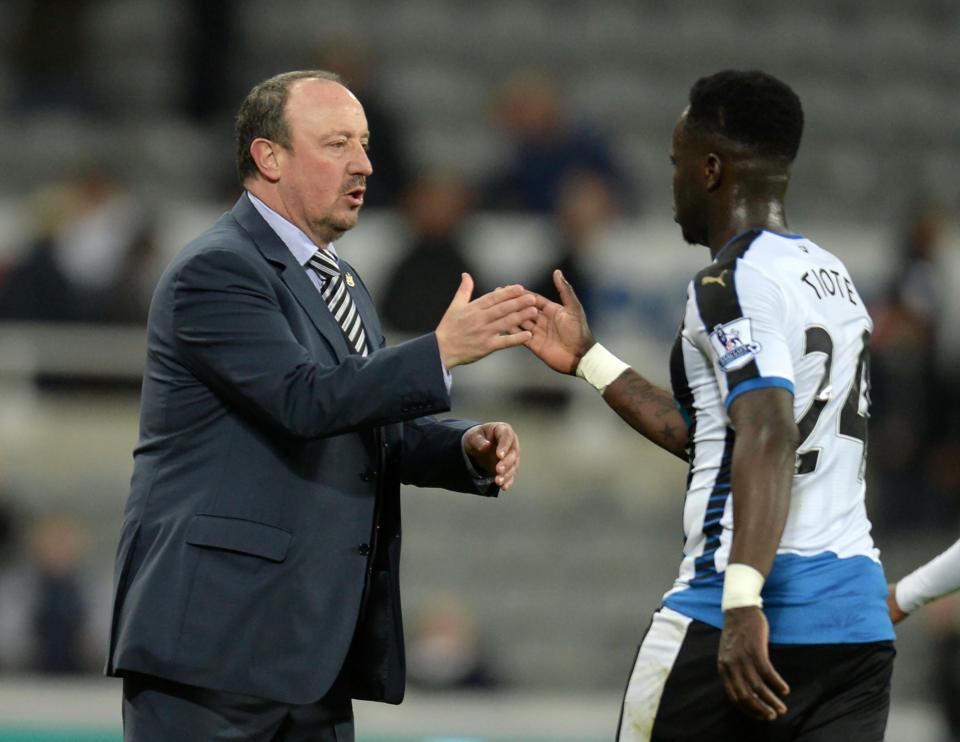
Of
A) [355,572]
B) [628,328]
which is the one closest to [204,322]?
[355,572]

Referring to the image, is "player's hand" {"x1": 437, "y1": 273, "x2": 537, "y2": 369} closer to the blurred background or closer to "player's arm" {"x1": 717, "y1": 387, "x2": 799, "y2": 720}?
"player's arm" {"x1": 717, "y1": 387, "x2": 799, "y2": 720}

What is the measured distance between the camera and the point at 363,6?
1270 cm

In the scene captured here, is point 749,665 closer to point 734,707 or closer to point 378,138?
point 734,707

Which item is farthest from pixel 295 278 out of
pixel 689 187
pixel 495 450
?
pixel 689 187

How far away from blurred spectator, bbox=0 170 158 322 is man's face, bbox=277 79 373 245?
5.67m

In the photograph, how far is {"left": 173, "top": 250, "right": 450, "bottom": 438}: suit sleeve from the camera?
11.7ft

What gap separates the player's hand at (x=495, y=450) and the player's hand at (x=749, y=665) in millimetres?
709

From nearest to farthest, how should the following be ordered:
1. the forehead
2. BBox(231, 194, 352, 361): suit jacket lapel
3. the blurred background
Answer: BBox(231, 194, 352, 361): suit jacket lapel, the forehead, the blurred background

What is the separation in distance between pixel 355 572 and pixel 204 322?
640 millimetres

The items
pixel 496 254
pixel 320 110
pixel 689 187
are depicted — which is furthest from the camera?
pixel 496 254

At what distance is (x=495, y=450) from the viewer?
157 inches

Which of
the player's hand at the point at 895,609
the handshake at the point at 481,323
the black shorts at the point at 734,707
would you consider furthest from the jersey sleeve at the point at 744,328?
the player's hand at the point at 895,609

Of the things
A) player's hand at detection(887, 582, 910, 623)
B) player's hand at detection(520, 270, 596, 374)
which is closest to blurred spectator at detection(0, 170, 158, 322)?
player's hand at detection(520, 270, 596, 374)

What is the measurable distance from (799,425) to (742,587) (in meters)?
0.39
